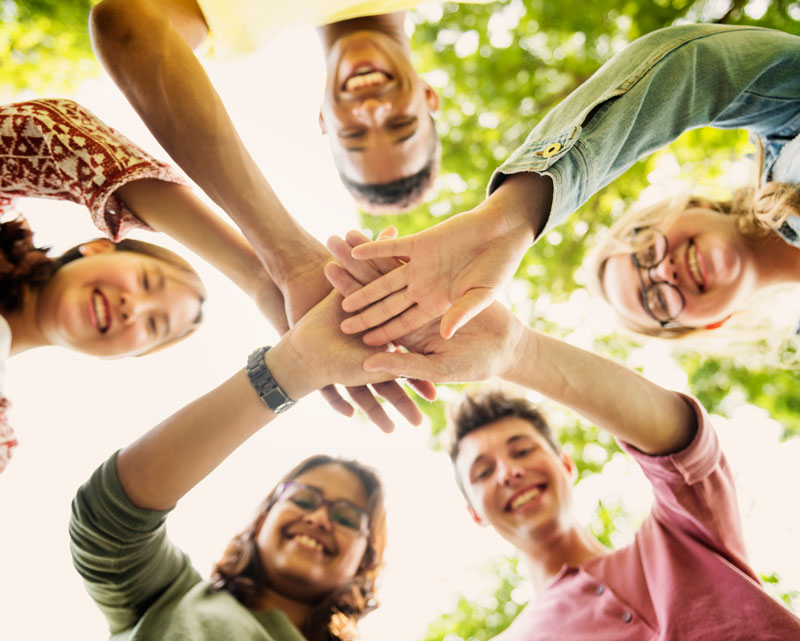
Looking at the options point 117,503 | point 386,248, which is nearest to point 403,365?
point 386,248

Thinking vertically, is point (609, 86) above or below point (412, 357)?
above

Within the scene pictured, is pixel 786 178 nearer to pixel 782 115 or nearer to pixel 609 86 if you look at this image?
pixel 782 115

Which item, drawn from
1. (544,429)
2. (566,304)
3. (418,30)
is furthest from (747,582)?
(418,30)

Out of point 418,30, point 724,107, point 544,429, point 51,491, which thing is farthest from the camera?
point 51,491

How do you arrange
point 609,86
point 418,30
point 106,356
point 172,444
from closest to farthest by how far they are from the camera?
point 609,86 → point 172,444 → point 106,356 → point 418,30

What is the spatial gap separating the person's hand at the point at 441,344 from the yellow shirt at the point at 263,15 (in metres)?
1.21

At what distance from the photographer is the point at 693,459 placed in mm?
2277

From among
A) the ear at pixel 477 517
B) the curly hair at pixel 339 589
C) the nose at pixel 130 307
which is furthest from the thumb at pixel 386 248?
the ear at pixel 477 517

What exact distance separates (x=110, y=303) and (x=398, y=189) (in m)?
1.77

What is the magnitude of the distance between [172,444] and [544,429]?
84.6 inches

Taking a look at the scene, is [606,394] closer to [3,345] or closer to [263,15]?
[263,15]

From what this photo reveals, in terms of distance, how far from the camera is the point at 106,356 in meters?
3.01

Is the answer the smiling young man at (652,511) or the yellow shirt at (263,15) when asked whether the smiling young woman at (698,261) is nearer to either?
the smiling young man at (652,511)

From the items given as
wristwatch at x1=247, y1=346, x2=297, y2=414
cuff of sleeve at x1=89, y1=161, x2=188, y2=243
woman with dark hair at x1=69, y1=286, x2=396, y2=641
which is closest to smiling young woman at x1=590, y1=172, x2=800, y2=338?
woman with dark hair at x1=69, y1=286, x2=396, y2=641
